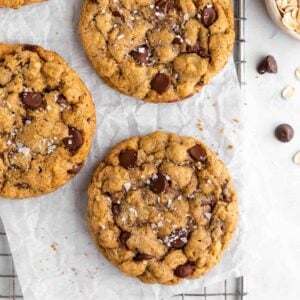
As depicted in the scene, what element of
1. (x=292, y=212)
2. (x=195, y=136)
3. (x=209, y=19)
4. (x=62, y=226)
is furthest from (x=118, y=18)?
(x=292, y=212)

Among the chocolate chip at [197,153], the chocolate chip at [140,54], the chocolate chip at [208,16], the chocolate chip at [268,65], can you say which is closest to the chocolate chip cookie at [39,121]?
the chocolate chip at [140,54]

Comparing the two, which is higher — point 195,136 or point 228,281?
point 195,136

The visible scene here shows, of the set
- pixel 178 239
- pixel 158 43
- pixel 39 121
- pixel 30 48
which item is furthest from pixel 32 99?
pixel 178 239

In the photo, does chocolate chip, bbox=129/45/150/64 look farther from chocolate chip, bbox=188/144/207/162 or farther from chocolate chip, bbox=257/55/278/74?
chocolate chip, bbox=257/55/278/74

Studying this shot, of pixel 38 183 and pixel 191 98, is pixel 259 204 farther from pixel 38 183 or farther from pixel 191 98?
pixel 38 183

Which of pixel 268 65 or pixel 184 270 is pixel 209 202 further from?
pixel 268 65

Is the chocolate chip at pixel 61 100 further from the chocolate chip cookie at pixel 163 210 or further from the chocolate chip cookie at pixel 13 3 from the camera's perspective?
the chocolate chip cookie at pixel 13 3
